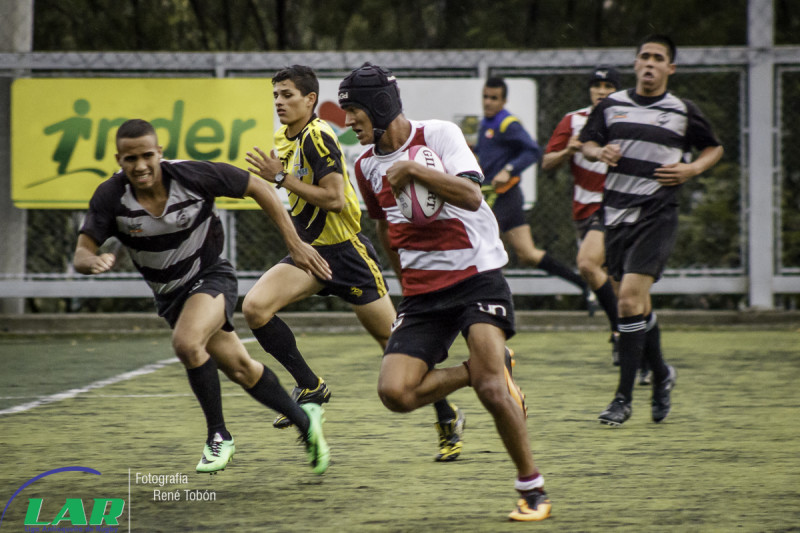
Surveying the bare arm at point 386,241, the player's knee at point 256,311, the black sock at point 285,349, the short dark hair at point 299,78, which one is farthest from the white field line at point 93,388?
the bare arm at point 386,241

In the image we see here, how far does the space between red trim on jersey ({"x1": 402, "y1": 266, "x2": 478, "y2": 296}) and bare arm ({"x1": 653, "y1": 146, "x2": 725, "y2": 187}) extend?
2.22 m

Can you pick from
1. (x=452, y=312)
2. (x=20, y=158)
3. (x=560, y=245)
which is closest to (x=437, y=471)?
(x=452, y=312)

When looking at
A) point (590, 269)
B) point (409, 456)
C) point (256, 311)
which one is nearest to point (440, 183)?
point (409, 456)

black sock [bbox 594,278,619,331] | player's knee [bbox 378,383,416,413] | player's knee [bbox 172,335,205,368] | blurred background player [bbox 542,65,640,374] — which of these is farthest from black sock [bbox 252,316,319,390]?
black sock [bbox 594,278,619,331]

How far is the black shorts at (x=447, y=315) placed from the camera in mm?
4727

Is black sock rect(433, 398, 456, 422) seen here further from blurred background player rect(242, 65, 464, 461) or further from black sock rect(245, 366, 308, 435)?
blurred background player rect(242, 65, 464, 461)

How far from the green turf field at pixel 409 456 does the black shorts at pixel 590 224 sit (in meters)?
1.05

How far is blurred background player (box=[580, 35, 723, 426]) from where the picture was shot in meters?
6.58

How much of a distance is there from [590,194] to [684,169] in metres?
2.47

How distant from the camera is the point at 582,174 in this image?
29.9ft

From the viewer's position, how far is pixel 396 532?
4242mm

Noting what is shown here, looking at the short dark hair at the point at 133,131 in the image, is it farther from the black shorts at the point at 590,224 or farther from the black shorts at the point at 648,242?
the black shorts at the point at 590,224

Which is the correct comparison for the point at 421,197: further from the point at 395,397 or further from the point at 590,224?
the point at 590,224

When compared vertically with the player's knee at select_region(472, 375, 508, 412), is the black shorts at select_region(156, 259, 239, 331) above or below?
above
